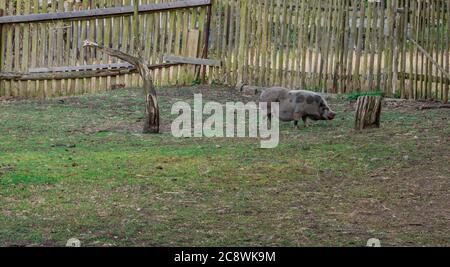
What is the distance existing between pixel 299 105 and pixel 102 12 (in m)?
5.52

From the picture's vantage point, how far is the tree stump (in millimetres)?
13555

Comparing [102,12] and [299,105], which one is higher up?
[102,12]

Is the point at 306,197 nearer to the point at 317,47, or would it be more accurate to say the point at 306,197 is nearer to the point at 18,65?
the point at 317,47

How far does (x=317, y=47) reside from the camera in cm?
1805

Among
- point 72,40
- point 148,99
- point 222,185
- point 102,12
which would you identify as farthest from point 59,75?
point 222,185

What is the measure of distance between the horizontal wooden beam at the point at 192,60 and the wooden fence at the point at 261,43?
3.8 inches

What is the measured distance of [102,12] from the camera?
18.4 metres

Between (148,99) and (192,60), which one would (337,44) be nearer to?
(192,60)

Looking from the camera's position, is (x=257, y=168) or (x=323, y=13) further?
(x=323, y=13)

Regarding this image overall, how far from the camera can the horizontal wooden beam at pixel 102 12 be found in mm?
18109

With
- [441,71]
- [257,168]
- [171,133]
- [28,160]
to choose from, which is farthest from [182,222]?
[441,71]
